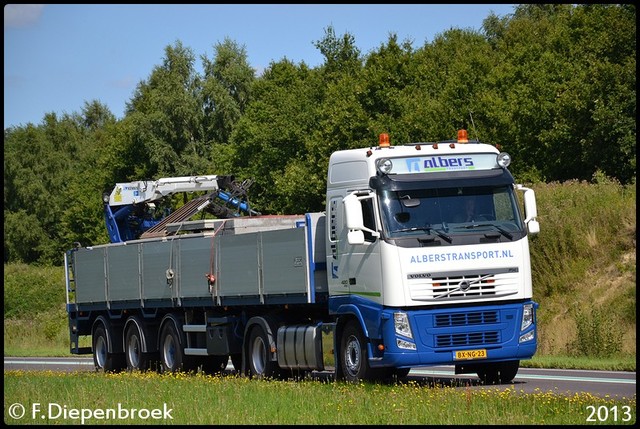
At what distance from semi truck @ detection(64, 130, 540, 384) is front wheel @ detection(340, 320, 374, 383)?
0.8 inches

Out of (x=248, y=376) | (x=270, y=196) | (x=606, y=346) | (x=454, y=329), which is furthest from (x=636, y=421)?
(x=270, y=196)

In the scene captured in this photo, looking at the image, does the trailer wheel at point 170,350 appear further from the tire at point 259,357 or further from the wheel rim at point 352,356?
the wheel rim at point 352,356

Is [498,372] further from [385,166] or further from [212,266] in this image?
[212,266]

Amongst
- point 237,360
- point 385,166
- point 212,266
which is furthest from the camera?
point 237,360

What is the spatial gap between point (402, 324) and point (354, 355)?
154 cm

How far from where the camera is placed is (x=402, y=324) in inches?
707

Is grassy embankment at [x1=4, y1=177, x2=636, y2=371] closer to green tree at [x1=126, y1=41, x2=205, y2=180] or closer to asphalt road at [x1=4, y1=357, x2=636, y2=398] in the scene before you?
asphalt road at [x1=4, y1=357, x2=636, y2=398]

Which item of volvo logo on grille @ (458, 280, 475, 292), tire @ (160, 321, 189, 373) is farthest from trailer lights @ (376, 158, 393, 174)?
tire @ (160, 321, 189, 373)

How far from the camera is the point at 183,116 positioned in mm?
89875

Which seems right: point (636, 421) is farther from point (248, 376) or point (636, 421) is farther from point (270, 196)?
point (270, 196)

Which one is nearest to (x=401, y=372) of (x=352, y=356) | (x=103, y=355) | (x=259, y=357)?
(x=352, y=356)

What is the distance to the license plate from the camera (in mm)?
18109

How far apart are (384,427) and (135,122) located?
78.8m

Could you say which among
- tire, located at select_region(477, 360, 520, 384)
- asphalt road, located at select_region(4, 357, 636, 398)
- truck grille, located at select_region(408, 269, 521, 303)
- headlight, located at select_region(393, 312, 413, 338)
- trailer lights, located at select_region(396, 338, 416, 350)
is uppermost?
truck grille, located at select_region(408, 269, 521, 303)
